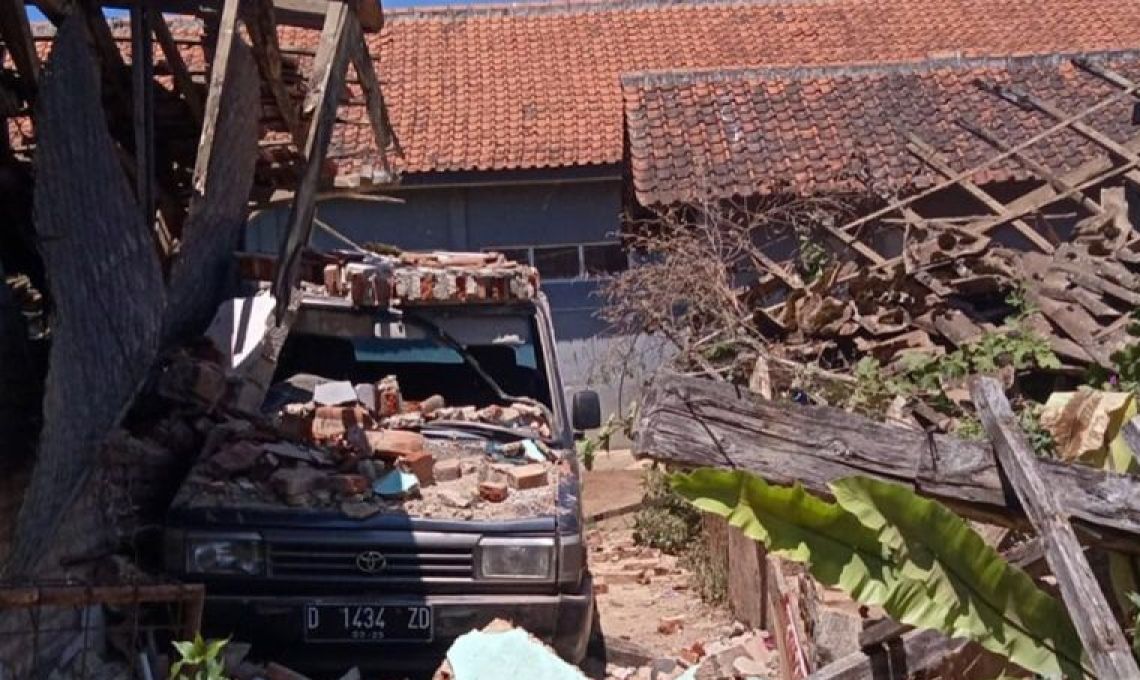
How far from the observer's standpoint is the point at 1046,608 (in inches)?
161

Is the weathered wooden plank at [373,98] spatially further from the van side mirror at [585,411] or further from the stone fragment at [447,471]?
the stone fragment at [447,471]

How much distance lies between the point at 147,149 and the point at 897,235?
982 centimetres

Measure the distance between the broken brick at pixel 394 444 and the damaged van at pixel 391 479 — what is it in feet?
0.03

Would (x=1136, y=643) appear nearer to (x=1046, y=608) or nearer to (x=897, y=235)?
(x=1046, y=608)

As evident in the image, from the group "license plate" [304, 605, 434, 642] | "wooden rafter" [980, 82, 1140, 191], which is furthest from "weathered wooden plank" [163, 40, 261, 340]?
"wooden rafter" [980, 82, 1140, 191]

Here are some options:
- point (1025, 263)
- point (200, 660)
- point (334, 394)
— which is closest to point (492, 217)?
point (1025, 263)

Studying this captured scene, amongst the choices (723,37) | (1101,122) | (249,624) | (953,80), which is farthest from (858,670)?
(723,37)

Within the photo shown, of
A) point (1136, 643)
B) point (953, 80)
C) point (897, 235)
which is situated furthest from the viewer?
point (953, 80)

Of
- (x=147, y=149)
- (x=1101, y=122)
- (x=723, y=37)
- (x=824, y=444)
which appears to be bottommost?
(x=824, y=444)

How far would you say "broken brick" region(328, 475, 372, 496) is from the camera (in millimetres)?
6688

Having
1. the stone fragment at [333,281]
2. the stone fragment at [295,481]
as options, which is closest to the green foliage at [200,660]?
the stone fragment at [295,481]

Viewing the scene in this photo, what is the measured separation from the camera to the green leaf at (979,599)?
4012mm

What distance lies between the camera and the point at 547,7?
85.9ft

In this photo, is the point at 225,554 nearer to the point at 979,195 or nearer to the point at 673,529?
the point at 673,529
